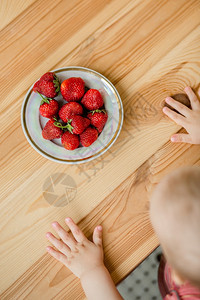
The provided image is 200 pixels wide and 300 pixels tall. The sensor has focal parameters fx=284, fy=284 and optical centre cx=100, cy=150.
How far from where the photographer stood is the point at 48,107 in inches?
28.3

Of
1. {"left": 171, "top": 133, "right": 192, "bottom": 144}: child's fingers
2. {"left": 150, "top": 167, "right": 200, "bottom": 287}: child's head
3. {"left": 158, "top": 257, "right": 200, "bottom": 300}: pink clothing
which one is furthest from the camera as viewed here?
{"left": 171, "top": 133, "right": 192, "bottom": 144}: child's fingers

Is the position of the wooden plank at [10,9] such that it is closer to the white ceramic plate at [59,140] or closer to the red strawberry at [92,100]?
the white ceramic plate at [59,140]

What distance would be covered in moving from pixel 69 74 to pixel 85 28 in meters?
0.16

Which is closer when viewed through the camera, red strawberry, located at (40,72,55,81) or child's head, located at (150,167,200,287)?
child's head, located at (150,167,200,287)

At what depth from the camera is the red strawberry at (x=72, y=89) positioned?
28.2 inches

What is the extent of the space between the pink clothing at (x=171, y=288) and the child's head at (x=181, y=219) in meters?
0.12

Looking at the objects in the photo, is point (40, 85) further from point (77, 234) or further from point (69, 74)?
point (77, 234)

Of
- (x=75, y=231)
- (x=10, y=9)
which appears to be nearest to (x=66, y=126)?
(x=75, y=231)

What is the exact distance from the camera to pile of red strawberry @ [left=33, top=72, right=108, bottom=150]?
713 millimetres

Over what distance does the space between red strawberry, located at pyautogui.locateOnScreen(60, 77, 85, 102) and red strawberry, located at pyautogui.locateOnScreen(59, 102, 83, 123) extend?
0.08ft

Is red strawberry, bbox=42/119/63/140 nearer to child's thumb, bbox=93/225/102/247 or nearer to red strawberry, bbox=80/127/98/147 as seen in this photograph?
red strawberry, bbox=80/127/98/147

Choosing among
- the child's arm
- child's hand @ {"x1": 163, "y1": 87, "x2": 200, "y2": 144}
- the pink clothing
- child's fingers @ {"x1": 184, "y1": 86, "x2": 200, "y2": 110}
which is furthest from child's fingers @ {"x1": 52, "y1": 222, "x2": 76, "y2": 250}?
child's fingers @ {"x1": 184, "y1": 86, "x2": 200, "y2": 110}

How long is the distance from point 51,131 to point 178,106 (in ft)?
1.19

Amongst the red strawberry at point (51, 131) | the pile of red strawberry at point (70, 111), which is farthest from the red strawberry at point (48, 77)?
the red strawberry at point (51, 131)
